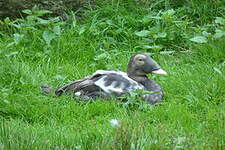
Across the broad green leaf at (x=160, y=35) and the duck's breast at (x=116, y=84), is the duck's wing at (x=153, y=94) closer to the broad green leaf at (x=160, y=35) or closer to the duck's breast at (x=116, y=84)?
the duck's breast at (x=116, y=84)

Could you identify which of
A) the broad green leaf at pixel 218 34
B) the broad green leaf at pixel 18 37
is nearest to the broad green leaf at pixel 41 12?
the broad green leaf at pixel 18 37

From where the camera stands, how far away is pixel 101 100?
627 centimetres

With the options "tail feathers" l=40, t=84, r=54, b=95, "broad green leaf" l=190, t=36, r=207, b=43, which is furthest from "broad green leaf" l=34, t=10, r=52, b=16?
"broad green leaf" l=190, t=36, r=207, b=43

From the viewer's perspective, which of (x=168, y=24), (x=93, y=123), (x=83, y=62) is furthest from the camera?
(x=168, y=24)

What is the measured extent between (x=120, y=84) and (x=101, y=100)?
0.29 metres

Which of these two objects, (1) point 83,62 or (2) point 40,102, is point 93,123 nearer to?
(2) point 40,102

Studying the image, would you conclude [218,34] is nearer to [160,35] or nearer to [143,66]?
[160,35]

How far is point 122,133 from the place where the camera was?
183 inches

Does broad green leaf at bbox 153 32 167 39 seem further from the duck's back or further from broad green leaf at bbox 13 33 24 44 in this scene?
broad green leaf at bbox 13 33 24 44

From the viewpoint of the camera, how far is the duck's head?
6637 mm

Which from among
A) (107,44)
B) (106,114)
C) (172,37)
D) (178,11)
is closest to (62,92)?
(106,114)

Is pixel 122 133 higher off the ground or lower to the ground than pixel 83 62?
higher

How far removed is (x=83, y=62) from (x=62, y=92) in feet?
3.76

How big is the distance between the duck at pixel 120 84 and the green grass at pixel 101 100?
145 mm
